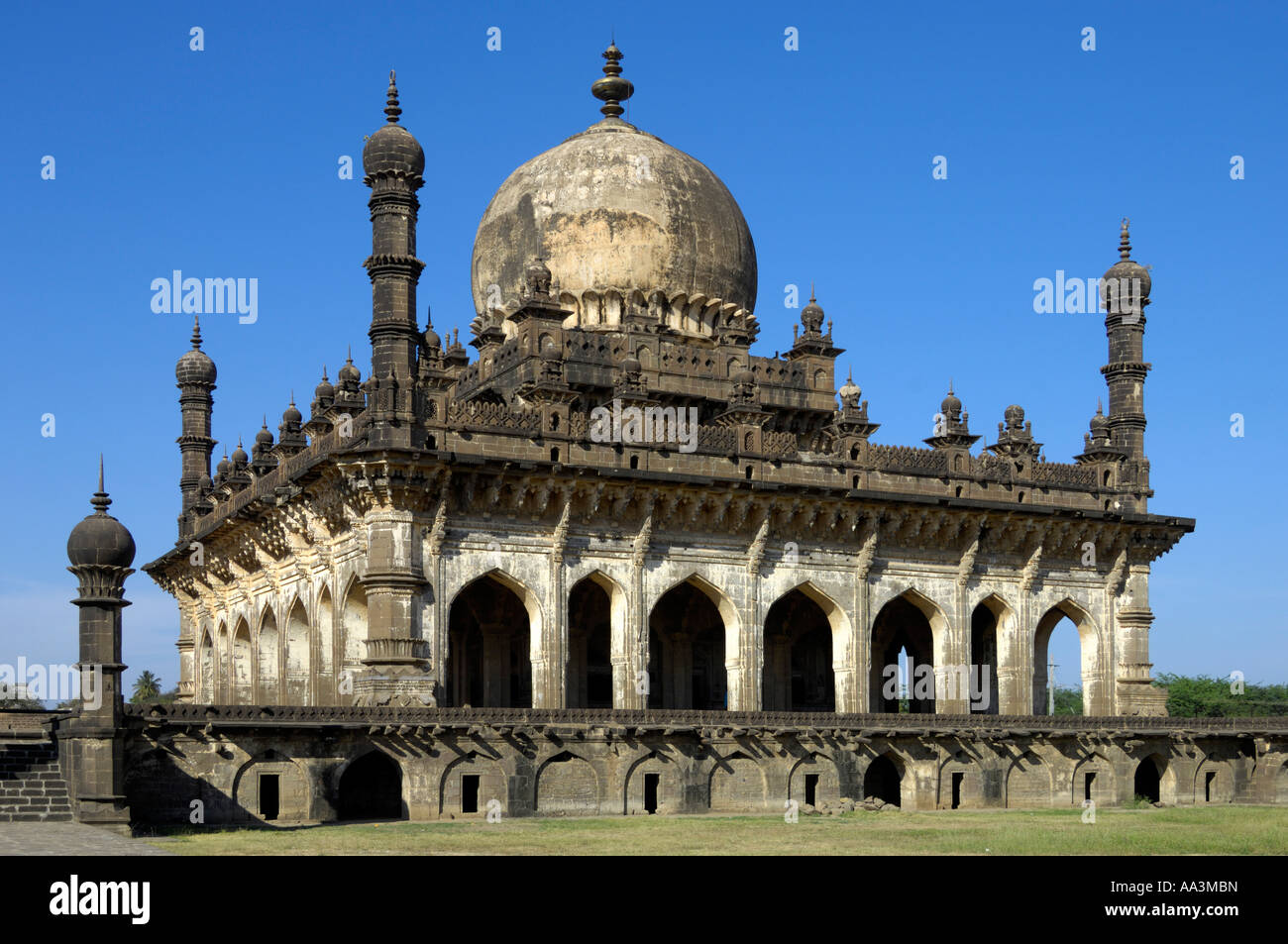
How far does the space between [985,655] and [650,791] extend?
14.2 meters

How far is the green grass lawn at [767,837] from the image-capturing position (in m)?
22.4

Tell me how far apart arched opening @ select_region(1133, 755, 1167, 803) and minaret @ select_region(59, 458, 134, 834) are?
2324 cm

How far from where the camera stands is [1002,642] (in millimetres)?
38812

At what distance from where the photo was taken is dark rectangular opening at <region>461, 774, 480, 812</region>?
29922mm

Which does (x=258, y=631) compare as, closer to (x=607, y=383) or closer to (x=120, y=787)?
(x=607, y=383)

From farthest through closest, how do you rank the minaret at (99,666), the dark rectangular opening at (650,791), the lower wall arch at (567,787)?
the dark rectangular opening at (650,791) → the lower wall arch at (567,787) → the minaret at (99,666)

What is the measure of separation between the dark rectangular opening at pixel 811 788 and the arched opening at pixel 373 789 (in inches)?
323

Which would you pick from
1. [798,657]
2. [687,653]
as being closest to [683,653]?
[687,653]

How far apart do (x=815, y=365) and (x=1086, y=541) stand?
25.3ft

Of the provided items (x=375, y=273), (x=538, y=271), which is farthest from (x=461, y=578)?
(x=538, y=271)

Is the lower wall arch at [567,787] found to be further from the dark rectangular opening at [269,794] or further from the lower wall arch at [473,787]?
the dark rectangular opening at [269,794]

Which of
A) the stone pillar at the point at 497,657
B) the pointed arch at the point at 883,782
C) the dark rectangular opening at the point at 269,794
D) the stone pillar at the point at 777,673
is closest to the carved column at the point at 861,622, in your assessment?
the pointed arch at the point at 883,782

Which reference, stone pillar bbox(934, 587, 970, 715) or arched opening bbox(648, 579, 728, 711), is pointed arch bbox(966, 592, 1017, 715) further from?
arched opening bbox(648, 579, 728, 711)

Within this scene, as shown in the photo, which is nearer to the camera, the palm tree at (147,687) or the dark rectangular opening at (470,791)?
the dark rectangular opening at (470,791)
